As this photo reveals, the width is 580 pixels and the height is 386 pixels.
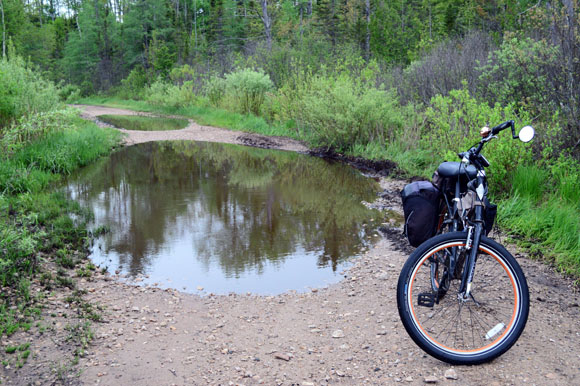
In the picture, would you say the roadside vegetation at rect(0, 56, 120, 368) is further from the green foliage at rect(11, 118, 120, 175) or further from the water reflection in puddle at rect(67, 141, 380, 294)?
the water reflection in puddle at rect(67, 141, 380, 294)

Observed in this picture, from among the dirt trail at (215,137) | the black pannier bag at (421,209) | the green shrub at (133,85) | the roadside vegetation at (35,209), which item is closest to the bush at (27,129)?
the roadside vegetation at (35,209)

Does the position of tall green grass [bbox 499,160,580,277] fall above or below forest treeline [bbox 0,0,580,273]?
below

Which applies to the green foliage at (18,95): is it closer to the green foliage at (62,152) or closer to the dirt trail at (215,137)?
the green foliage at (62,152)

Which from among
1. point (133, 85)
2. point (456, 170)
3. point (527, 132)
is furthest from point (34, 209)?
point (133, 85)

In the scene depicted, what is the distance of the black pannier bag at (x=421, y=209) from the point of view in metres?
3.84

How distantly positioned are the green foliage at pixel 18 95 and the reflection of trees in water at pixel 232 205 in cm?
191

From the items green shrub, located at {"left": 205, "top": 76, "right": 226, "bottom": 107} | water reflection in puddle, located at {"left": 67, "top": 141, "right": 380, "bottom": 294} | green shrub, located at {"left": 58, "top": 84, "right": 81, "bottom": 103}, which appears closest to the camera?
water reflection in puddle, located at {"left": 67, "top": 141, "right": 380, "bottom": 294}

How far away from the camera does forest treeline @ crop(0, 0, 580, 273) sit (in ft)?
22.4

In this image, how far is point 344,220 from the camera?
8.34 meters

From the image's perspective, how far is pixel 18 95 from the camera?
1080cm

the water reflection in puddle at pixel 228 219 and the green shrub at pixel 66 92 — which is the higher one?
the green shrub at pixel 66 92

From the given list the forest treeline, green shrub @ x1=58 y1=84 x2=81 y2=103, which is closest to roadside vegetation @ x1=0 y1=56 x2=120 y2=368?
the forest treeline

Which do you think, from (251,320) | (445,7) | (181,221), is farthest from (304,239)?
(445,7)

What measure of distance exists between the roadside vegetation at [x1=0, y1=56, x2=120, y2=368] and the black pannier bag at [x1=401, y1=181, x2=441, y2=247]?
2870 mm
